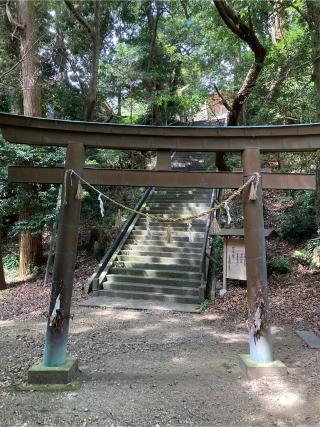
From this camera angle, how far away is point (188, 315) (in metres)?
7.79

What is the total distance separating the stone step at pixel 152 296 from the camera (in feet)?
28.5

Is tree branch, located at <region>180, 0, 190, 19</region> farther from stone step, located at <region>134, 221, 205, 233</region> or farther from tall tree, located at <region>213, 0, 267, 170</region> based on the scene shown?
stone step, located at <region>134, 221, 205, 233</region>

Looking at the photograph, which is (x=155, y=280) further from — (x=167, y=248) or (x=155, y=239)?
(x=155, y=239)

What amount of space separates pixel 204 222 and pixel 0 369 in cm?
800

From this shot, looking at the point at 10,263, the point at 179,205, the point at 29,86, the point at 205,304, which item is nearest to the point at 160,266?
the point at 205,304

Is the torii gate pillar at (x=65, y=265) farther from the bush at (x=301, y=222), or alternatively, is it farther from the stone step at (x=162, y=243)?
the bush at (x=301, y=222)

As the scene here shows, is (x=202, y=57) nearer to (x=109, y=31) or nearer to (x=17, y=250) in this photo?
A: (x=109, y=31)

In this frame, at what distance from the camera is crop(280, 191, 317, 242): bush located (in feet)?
34.1

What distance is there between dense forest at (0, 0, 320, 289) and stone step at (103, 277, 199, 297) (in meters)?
2.65

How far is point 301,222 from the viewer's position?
414 inches

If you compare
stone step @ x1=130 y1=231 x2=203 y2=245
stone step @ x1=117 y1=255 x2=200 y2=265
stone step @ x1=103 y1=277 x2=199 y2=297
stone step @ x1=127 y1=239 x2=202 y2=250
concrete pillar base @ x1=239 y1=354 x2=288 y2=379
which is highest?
stone step @ x1=130 y1=231 x2=203 y2=245

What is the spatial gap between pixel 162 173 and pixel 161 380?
253 cm

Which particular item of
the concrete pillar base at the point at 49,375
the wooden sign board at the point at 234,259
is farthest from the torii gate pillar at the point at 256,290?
the wooden sign board at the point at 234,259

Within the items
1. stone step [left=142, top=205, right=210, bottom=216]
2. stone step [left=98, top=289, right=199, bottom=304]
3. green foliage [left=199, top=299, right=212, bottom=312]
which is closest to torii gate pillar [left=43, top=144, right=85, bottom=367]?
green foliage [left=199, top=299, right=212, bottom=312]
